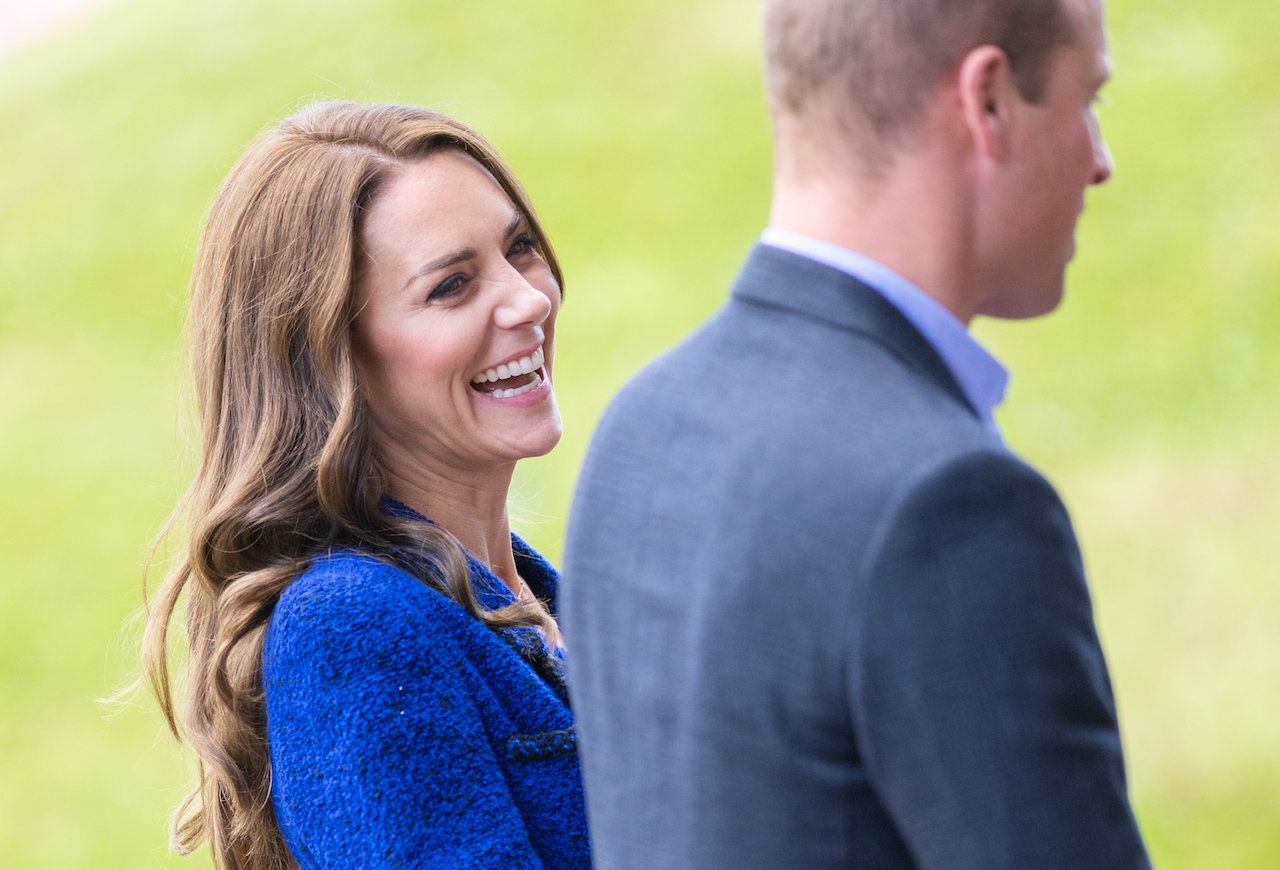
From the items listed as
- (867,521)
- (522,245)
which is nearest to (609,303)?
(522,245)

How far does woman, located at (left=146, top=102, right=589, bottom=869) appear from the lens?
1.66 m

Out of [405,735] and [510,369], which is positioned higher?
[510,369]

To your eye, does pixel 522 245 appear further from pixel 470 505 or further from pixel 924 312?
pixel 924 312

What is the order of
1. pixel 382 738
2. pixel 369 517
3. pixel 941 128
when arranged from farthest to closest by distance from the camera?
1. pixel 369 517
2. pixel 382 738
3. pixel 941 128

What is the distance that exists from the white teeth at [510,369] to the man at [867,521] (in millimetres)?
798

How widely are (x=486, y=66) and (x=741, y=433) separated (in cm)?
847

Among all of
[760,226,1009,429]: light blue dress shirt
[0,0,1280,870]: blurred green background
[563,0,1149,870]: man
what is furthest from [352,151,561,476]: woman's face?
[0,0,1280,870]: blurred green background

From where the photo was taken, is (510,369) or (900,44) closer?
(900,44)

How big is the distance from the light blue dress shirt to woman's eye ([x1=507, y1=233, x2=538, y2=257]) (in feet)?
3.21

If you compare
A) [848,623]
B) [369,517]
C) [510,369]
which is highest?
[848,623]

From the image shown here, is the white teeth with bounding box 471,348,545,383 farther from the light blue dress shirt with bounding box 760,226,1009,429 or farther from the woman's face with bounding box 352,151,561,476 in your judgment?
the light blue dress shirt with bounding box 760,226,1009,429

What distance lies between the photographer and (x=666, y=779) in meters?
1.12

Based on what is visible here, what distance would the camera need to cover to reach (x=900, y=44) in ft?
3.54

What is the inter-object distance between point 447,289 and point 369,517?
313 millimetres
